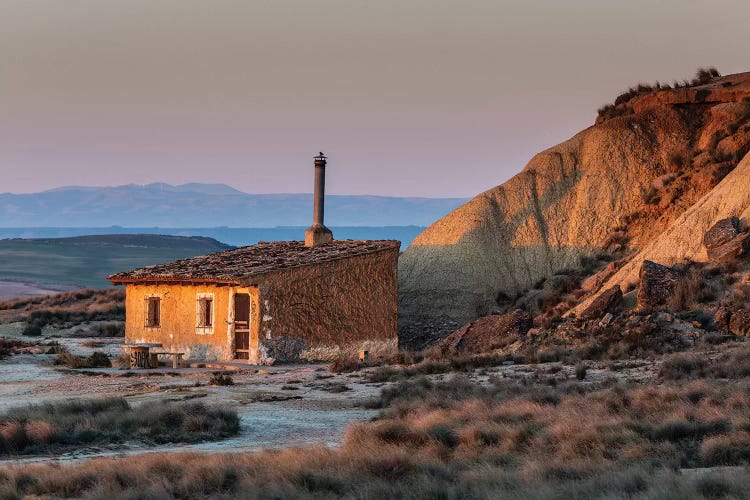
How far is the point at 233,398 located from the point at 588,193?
24.1m

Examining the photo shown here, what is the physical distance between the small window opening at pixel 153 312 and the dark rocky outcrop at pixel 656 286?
529 inches

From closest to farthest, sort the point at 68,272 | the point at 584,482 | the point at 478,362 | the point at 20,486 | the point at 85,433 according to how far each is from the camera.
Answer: the point at 584,482
the point at 20,486
the point at 85,433
the point at 478,362
the point at 68,272

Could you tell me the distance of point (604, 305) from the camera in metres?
30.9

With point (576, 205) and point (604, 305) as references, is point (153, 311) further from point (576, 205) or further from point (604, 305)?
point (576, 205)

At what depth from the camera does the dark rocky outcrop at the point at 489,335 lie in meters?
31.4

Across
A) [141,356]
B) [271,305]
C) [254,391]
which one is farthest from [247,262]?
[254,391]

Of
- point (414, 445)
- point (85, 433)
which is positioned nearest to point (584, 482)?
point (414, 445)

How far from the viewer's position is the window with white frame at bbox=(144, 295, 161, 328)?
33219 mm

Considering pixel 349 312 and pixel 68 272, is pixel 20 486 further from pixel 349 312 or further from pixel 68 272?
pixel 68 272

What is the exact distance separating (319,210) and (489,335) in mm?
8026

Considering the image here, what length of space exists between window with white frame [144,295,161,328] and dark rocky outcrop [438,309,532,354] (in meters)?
8.12

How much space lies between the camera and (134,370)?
99.2 ft

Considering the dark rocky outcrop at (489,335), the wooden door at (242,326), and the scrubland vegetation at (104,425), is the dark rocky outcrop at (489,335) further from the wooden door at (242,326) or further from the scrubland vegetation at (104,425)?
the scrubland vegetation at (104,425)

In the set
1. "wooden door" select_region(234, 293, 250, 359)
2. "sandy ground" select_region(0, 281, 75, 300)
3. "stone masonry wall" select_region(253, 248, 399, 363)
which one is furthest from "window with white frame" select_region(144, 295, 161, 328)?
"sandy ground" select_region(0, 281, 75, 300)
